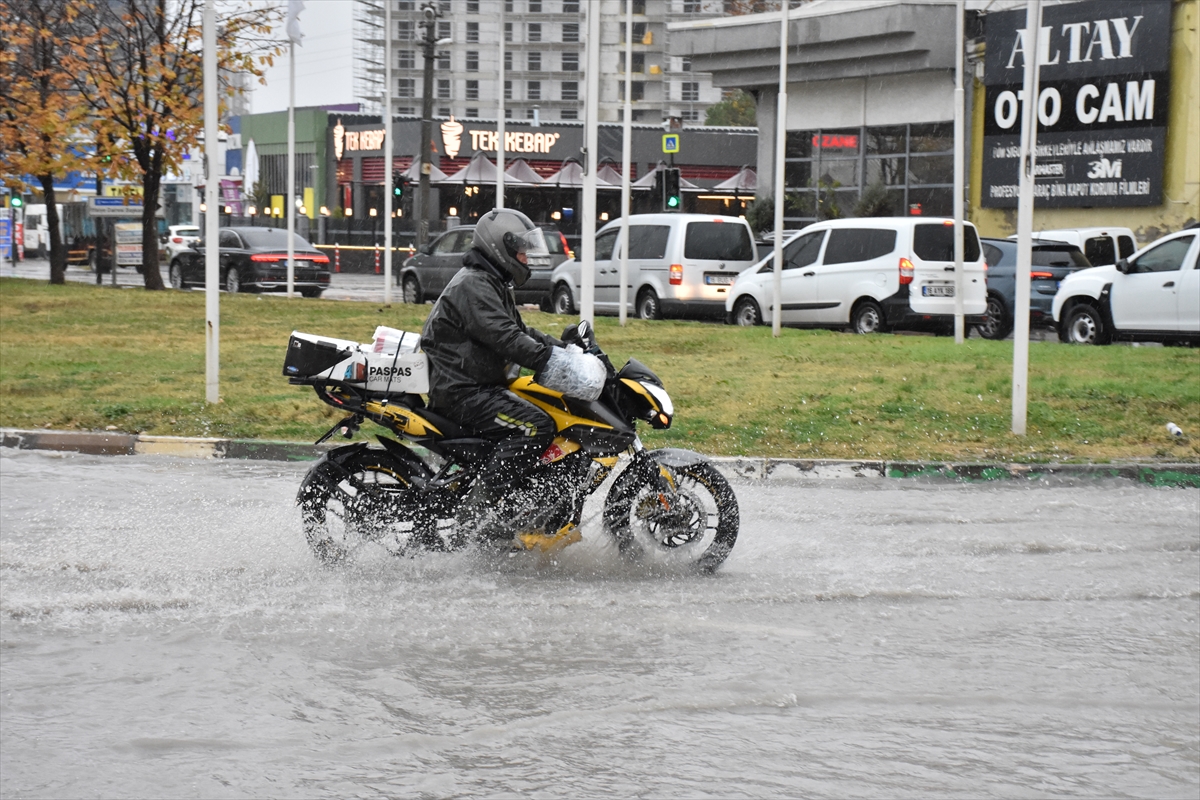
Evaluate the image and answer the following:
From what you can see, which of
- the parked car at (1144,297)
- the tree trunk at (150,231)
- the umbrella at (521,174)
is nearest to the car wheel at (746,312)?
Result: the parked car at (1144,297)

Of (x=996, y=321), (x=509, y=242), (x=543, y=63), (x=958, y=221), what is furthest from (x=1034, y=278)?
(x=543, y=63)

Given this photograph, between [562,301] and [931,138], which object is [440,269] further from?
[931,138]

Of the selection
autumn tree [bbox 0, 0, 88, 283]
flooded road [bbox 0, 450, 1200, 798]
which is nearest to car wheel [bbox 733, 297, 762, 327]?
flooded road [bbox 0, 450, 1200, 798]

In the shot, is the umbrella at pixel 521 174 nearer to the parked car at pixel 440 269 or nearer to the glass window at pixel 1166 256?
the parked car at pixel 440 269

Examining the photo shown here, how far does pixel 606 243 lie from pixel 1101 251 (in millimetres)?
8228

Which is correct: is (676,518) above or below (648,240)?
below

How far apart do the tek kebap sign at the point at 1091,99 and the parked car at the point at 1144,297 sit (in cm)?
1060

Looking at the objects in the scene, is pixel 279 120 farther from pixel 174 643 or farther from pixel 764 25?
pixel 174 643

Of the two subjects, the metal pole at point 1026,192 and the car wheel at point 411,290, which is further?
the car wheel at point 411,290

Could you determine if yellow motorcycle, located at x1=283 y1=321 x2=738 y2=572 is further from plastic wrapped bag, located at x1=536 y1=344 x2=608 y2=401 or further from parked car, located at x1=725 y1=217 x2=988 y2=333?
parked car, located at x1=725 y1=217 x2=988 y2=333

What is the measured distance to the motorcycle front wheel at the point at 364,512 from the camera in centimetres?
730

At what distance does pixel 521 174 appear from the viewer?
5819 cm

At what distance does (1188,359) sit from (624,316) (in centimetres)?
874

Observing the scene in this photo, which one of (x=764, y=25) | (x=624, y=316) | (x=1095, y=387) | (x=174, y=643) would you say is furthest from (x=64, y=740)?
(x=764, y=25)
